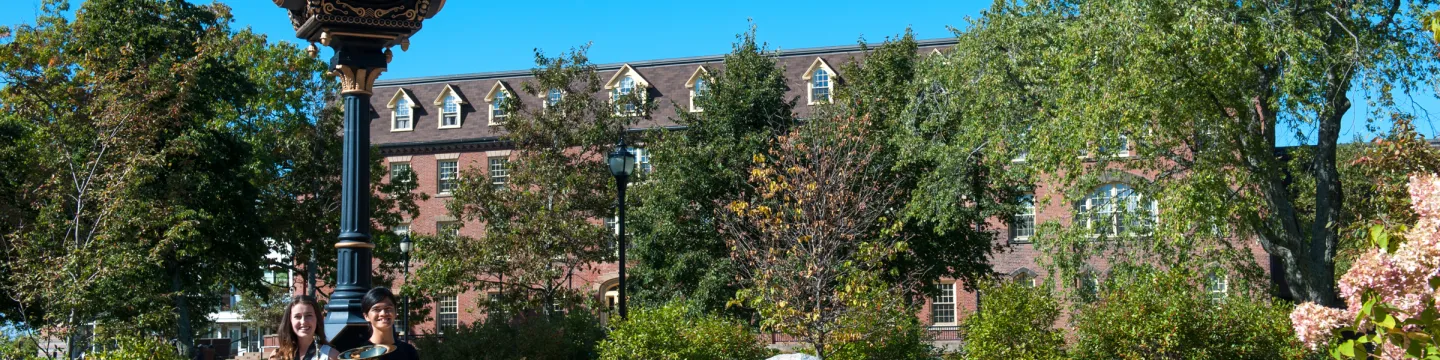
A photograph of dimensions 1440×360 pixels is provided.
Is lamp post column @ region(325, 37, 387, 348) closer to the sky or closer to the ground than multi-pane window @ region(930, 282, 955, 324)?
closer to the sky

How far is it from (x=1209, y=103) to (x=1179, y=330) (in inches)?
218

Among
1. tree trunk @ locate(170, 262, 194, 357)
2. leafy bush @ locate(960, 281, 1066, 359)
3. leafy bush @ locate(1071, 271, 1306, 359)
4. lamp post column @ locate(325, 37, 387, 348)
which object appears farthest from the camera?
tree trunk @ locate(170, 262, 194, 357)

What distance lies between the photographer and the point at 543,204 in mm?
32688

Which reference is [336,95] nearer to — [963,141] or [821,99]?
[821,99]

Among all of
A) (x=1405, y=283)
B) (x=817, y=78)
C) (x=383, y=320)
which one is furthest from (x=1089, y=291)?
(x=817, y=78)

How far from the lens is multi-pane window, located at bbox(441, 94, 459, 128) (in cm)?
5381

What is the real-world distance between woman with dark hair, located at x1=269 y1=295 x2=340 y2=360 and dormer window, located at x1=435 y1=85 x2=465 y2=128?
48323 millimetres

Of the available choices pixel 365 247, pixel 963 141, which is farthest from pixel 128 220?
pixel 963 141

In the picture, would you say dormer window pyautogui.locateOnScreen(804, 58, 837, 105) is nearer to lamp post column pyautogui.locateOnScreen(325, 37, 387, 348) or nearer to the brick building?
the brick building

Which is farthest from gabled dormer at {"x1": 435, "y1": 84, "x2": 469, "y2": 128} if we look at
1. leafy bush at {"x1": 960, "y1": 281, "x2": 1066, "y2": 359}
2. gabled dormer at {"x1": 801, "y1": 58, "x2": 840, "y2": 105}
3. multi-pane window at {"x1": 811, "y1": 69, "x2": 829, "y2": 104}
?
leafy bush at {"x1": 960, "y1": 281, "x2": 1066, "y2": 359}

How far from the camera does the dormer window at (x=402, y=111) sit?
2136 inches

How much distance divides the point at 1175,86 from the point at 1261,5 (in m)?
2.30

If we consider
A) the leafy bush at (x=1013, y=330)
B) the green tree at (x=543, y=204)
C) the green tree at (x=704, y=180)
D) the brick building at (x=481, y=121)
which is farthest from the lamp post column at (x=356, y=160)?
the brick building at (x=481, y=121)

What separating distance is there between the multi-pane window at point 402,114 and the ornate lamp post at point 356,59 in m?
46.7
